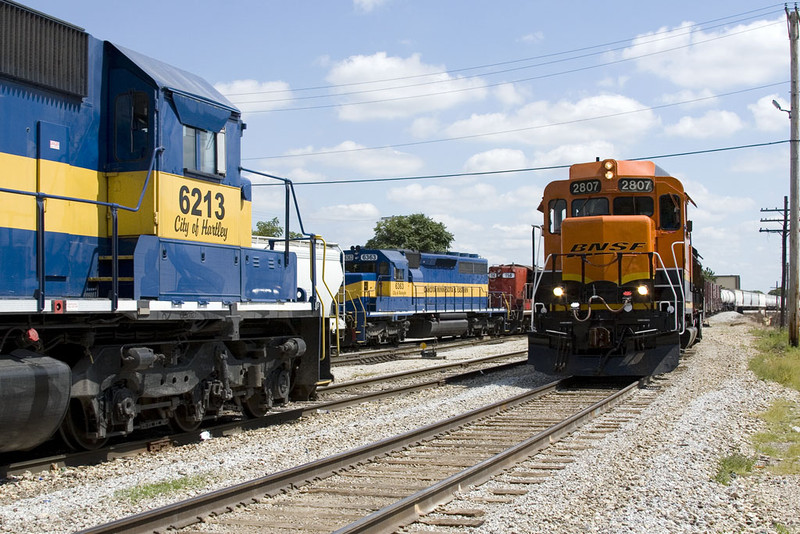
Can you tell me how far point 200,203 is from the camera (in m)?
7.92

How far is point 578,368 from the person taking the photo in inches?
497

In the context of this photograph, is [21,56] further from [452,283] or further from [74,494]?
[452,283]

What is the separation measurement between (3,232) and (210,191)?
229cm

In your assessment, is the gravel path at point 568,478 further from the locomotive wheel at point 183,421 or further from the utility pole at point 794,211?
the utility pole at point 794,211

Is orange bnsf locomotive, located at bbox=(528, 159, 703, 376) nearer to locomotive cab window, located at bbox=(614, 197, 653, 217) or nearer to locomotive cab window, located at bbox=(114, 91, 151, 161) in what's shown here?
locomotive cab window, located at bbox=(614, 197, 653, 217)

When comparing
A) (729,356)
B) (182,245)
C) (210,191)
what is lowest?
(729,356)

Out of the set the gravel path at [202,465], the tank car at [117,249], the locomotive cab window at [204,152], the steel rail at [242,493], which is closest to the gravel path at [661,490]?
the steel rail at [242,493]

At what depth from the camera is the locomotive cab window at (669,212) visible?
1328cm

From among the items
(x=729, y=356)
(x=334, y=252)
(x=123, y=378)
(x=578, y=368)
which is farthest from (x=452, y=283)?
(x=123, y=378)

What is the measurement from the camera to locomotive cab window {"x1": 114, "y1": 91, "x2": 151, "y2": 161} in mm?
7422

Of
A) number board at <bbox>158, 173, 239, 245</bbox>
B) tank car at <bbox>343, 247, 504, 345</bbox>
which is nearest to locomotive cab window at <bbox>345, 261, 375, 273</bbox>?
tank car at <bbox>343, 247, 504, 345</bbox>

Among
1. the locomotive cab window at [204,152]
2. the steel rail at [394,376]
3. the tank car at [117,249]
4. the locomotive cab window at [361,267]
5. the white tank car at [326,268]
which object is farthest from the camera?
the locomotive cab window at [361,267]

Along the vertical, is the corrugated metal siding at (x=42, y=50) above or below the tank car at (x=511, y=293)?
above

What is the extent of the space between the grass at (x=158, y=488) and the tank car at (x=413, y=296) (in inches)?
648
